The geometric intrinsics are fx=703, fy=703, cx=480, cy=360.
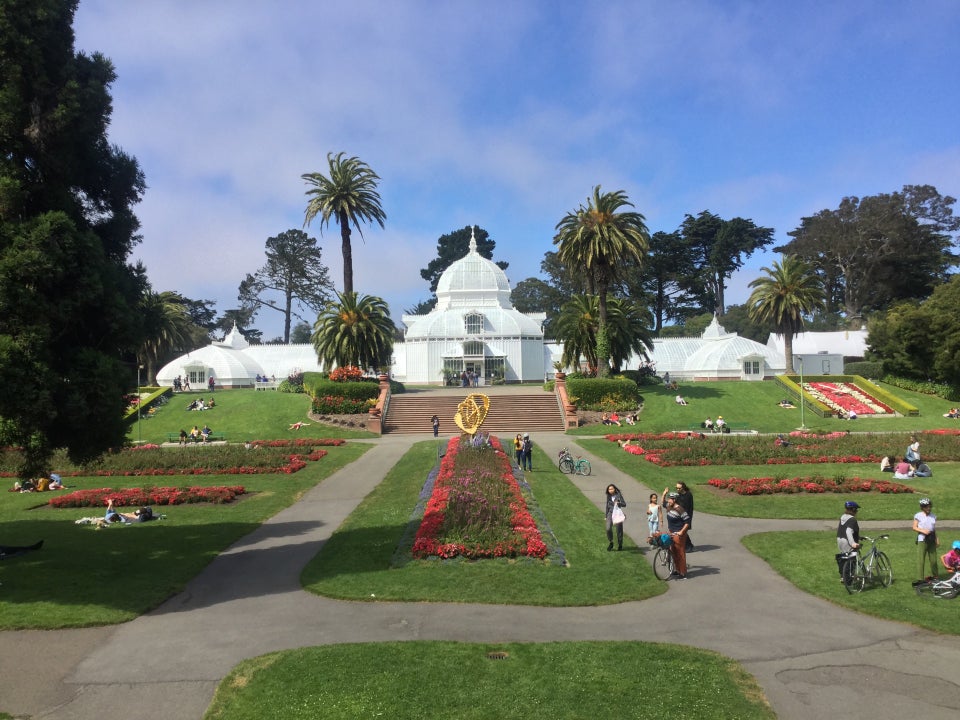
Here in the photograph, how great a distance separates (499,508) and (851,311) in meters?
81.5

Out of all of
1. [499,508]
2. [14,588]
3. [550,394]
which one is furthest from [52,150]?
[550,394]

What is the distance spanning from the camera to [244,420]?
44469 millimetres

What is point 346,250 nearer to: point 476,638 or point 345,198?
point 345,198

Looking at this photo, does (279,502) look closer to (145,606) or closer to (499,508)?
(499,508)

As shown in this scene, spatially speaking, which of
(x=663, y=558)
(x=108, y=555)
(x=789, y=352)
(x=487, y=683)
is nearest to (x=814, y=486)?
(x=663, y=558)

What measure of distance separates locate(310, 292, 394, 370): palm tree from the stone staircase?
4.70 meters

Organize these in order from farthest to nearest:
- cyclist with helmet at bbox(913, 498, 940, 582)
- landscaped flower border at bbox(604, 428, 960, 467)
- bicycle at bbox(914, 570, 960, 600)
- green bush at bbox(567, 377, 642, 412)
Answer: green bush at bbox(567, 377, 642, 412)
landscaped flower border at bbox(604, 428, 960, 467)
cyclist with helmet at bbox(913, 498, 940, 582)
bicycle at bbox(914, 570, 960, 600)

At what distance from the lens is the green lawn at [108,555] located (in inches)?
462

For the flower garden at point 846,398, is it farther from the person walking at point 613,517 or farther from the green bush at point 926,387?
the person walking at point 613,517

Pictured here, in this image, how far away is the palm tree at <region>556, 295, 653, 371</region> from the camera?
5062 centimetres

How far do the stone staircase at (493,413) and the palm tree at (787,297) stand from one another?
21.9 metres

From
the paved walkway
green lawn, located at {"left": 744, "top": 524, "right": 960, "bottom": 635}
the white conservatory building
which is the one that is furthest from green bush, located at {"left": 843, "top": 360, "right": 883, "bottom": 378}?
the paved walkway

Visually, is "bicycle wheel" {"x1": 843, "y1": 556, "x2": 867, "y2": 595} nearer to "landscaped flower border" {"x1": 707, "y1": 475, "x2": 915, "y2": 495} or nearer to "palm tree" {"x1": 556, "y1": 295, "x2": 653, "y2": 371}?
"landscaped flower border" {"x1": 707, "y1": 475, "x2": 915, "y2": 495}

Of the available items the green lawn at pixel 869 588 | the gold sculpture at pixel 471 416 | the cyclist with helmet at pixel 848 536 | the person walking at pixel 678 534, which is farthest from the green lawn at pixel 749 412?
the cyclist with helmet at pixel 848 536
